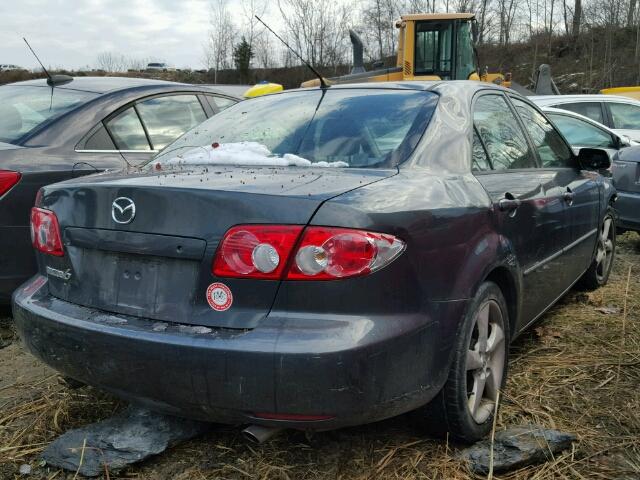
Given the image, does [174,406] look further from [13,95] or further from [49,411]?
[13,95]

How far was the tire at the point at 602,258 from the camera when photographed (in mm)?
4508

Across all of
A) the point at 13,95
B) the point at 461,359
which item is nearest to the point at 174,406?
the point at 461,359

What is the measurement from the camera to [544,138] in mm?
3670

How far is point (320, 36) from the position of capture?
48.0 m

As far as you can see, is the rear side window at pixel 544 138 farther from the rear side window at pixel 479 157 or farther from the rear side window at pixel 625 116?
the rear side window at pixel 625 116

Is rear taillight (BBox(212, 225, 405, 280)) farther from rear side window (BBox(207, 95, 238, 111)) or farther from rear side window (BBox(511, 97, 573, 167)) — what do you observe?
rear side window (BBox(207, 95, 238, 111))

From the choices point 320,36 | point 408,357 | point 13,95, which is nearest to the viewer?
point 408,357

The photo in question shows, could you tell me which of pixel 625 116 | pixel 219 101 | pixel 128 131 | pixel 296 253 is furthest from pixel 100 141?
pixel 625 116

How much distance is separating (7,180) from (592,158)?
11.7ft

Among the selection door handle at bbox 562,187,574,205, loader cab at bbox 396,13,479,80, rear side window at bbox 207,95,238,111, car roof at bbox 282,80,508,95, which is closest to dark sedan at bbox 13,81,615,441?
car roof at bbox 282,80,508,95

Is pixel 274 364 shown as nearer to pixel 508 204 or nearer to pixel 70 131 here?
pixel 508 204

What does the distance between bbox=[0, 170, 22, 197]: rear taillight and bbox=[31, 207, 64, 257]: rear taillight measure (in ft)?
3.82

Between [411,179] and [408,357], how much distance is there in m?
0.66

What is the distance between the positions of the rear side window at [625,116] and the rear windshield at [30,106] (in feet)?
28.3
